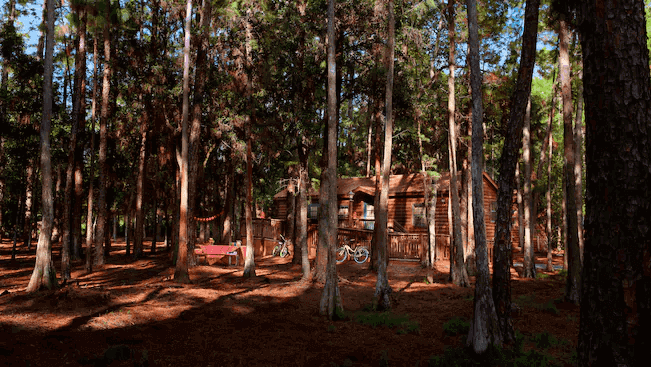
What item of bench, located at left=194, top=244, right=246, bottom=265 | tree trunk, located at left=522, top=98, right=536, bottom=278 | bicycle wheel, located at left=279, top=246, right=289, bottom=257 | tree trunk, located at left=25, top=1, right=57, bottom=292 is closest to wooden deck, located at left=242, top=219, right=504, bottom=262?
bicycle wheel, located at left=279, top=246, right=289, bottom=257

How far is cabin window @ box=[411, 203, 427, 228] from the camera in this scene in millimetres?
28688

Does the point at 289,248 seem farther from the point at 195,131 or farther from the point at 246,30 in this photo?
the point at 246,30

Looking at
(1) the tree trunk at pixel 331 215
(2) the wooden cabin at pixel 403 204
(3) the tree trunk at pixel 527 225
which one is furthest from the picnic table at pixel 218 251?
(3) the tree trunk at pixel 527 225

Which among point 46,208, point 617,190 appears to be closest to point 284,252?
point 46,208

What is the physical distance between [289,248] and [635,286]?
79.5 ft

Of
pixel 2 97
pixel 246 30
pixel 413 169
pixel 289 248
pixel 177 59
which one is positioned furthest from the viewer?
pixel 413 169

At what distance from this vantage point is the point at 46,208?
12.8 metres

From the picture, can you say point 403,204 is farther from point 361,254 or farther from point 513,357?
point 513,357

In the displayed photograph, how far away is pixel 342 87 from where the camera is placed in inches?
686

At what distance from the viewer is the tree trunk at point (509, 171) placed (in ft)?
27.9

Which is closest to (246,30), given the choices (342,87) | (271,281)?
(342,87)

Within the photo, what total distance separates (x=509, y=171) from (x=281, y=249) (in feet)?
66.1

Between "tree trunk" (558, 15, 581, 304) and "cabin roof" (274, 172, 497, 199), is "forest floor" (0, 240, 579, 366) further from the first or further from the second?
"cabin roof" (274, 172, 497, 199)

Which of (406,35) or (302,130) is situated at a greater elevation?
(406,35)
